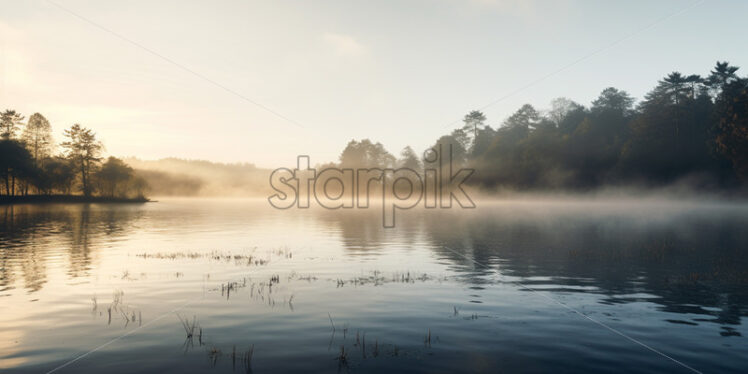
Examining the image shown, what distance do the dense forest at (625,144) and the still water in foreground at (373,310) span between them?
82.6m

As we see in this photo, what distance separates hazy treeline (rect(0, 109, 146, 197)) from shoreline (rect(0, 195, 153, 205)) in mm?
4441

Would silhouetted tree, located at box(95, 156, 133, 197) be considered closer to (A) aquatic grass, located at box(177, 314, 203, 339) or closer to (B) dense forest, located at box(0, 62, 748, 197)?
(B) dense forest, located at box(0, 62, 748, 197)

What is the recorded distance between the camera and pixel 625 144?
13362cm

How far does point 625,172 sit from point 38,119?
189391 mm

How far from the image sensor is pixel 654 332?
14.2 metres

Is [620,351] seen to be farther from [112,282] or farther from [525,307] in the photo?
[112,282]

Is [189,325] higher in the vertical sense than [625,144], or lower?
lower

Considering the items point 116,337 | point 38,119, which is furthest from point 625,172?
point 38,119

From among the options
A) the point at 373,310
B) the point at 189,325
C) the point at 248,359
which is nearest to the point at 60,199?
the point at 189,325

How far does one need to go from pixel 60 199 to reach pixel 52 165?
1139 centimetres

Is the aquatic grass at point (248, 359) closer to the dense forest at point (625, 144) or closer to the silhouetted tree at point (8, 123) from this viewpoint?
the dense forest at point (625, 144)

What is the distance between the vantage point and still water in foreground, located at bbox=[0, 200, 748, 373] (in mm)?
11891

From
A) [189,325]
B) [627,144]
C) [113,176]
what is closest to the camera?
[189,325]

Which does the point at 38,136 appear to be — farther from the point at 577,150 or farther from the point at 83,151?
the point at 577,150
